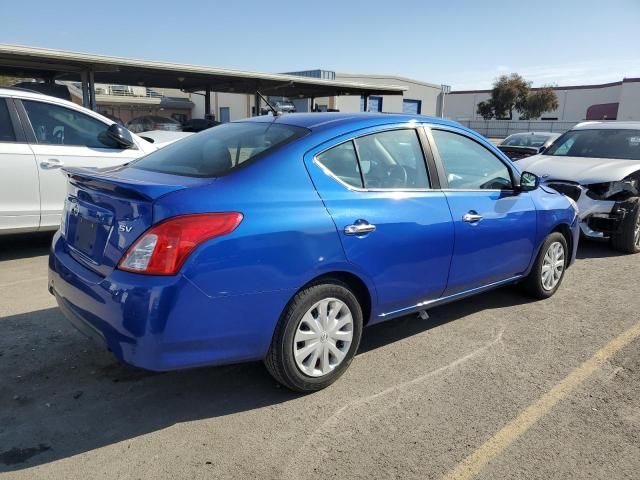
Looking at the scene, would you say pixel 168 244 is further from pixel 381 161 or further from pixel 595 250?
pixel 595 250

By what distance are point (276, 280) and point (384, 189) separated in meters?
1.03

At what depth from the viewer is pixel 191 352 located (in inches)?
103

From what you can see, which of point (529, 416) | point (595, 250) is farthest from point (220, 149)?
point (595, 250)

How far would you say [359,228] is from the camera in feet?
10.2

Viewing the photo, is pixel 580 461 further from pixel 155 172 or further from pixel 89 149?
pixel 89 149

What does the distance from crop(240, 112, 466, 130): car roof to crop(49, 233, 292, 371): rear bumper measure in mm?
1194

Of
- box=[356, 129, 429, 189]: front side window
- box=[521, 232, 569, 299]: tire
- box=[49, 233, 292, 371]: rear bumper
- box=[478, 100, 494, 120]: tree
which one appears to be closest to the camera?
box=[49, 233, 292, 371]: rear bumper

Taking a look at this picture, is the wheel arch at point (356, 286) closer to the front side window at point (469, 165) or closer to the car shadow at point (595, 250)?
the front side window at point (469, 165)

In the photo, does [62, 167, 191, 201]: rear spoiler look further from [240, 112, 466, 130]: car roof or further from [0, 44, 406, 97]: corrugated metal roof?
[0, 44, 406, 97]: corrugated metal roof

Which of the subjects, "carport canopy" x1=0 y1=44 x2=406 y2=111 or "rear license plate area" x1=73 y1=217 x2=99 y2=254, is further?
"carport canopy" x1=0 y1=44 x2=406 y2=111

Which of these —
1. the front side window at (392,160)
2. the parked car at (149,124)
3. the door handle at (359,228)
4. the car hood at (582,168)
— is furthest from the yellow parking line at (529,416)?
the parked car at (149,124)

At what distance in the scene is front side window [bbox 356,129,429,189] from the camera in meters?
3.36

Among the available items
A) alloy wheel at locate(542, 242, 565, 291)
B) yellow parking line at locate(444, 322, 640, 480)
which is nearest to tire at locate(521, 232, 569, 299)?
alloy wheel at locate(542, 242, 565, 291)

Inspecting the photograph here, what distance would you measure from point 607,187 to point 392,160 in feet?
14.6
